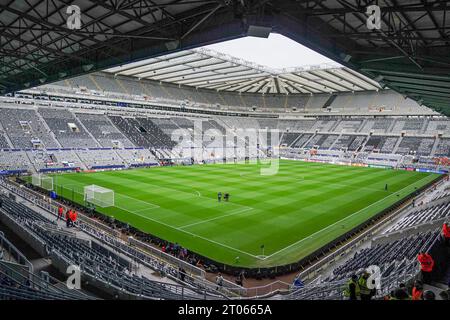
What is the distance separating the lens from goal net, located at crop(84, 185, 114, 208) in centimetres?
2804

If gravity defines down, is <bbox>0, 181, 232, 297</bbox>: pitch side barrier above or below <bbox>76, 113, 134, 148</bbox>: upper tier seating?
below

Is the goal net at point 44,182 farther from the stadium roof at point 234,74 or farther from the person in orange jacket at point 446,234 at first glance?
the person in orange jacket at point 446,234

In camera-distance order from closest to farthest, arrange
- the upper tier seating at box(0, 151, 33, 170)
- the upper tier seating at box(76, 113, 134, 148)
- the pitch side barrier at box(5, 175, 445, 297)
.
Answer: the pitch side barrier at box(5, 175, 445, 297)
the upper tier seating at box(0, 151, 33, 170)
the upper tier seating at box(76, 113, 134, 148)

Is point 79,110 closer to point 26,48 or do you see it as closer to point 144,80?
point 144,80

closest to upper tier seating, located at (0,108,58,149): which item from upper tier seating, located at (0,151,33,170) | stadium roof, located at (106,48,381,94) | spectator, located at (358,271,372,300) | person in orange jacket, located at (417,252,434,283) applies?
upper tier seating, located at (0,151,33,170)

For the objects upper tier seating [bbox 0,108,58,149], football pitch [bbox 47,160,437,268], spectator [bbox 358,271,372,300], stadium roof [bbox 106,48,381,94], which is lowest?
football pitch [bbox 47,160,437,268]

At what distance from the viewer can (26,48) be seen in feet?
68.8

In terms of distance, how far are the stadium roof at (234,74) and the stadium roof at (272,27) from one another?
34274 millimetres

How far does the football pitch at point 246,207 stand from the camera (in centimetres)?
2014

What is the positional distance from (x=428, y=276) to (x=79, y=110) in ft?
217

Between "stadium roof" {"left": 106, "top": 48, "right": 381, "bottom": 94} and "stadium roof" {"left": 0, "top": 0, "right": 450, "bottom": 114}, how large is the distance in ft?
112

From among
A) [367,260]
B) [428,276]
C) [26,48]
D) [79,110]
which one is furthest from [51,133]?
[428,276]

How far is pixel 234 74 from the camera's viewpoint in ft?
221

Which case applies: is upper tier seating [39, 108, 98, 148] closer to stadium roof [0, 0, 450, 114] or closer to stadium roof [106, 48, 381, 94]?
stadium roof [106, 48, 381, 94]
